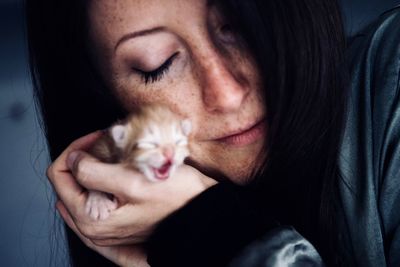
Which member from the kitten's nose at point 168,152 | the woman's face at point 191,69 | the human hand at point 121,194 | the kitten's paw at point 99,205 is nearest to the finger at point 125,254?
the human hand at point 121,194

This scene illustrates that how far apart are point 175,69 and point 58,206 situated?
0.52 m

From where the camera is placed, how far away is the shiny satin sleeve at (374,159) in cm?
105

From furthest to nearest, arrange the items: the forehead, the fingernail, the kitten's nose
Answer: the fingernail < the forehead < the kitten's nose

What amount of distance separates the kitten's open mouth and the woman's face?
21 centimetres

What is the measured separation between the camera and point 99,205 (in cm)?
112

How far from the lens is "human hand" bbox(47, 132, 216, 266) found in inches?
41.3

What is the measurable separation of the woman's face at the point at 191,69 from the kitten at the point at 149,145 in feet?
0.32

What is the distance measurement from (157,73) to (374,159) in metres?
0.54

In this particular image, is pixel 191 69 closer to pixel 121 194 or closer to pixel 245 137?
pixel 245 137

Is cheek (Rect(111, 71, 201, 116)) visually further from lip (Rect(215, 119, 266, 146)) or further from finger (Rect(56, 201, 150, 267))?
finger (Rect(56, 201, 150, 267))

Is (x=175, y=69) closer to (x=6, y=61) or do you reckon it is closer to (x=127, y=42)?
(x=127, y=42)

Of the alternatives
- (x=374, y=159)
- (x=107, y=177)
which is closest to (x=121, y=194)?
(x=107, y=177)

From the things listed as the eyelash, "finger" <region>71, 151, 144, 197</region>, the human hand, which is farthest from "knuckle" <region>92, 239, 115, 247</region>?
the eyelash

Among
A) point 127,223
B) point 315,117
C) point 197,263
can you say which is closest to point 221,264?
point 197,263
